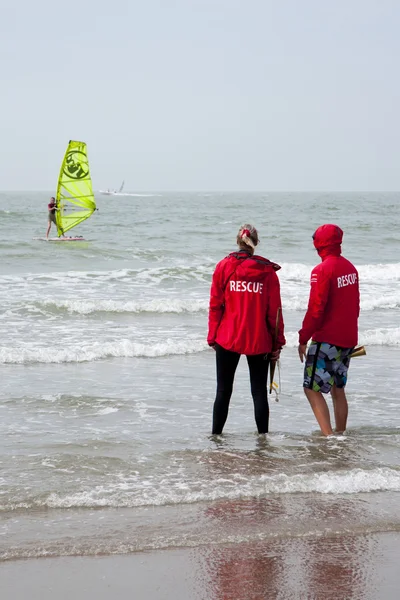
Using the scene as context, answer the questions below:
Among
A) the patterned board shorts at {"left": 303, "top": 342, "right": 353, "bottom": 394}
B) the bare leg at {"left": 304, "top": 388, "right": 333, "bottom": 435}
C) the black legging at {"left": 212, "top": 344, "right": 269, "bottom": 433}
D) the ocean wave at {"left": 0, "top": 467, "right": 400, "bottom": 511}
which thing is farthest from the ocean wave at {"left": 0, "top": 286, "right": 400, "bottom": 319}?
the ocean wave at {"left": 0, "top": 467, "right": 400, "bottom": 511}

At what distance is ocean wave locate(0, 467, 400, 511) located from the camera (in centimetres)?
455

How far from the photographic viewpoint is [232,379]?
5.82 m

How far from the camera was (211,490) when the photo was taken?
479cm

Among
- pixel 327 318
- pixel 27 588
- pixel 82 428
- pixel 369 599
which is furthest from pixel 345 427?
pixel 27 588

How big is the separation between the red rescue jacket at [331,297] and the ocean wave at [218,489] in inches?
38.0

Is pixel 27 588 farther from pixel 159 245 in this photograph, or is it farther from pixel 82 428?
pixel 159 245

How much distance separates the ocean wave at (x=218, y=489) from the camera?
4.55 meters

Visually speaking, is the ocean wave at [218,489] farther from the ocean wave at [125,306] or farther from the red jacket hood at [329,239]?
the ocean wave at [125,306]

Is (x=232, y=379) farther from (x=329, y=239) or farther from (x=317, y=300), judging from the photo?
(x=329, y=239)

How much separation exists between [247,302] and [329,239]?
695 mm

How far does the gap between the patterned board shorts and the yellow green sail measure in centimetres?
2166

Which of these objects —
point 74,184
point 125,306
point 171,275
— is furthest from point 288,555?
point 74,184

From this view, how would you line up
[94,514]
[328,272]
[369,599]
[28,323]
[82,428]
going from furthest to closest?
[28,323] → [82,428] → [328,272] → [94,514] → [369,599]

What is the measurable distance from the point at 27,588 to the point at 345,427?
3287 millimetres
